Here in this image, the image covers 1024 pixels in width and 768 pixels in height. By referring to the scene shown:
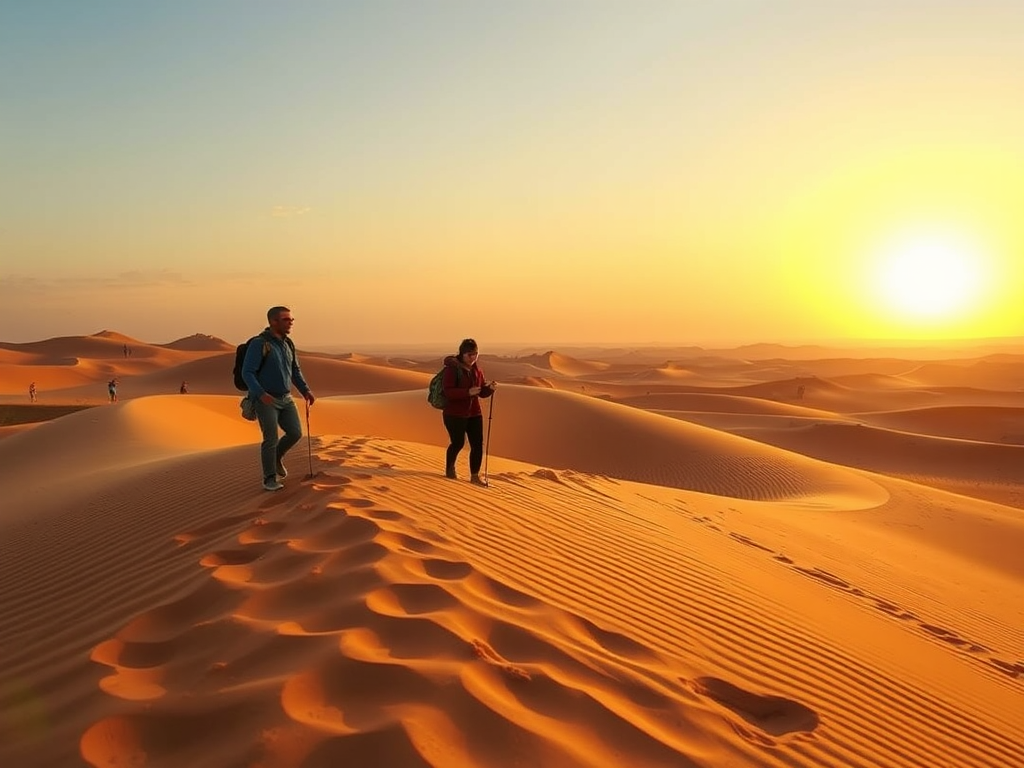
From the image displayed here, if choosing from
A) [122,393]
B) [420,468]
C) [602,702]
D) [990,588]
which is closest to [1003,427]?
[990,588]

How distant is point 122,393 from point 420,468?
1739 inches

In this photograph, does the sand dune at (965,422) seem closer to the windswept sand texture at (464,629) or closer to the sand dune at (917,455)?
the sand dune at (917,455)

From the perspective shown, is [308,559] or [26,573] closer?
[308,559]

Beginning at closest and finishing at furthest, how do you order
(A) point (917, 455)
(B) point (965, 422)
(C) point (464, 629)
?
(C) point (464, 629), (A) point (917, 455), (B) point (965, 422)

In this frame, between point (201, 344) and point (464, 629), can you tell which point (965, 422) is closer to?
point (464, 629)

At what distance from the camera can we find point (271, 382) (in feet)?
20.1

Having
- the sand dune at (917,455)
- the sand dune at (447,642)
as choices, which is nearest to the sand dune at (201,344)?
the sand dune at (917,455)

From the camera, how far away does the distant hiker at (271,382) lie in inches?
238

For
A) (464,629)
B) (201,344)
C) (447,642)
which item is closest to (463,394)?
(464,629)

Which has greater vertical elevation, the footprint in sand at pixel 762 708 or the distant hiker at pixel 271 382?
the distant hiker at pixel 271 382

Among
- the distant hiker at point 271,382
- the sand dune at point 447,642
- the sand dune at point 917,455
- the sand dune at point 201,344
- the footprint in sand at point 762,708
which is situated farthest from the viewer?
the sand dune at point 201,344

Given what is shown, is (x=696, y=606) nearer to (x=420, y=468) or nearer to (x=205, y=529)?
(x=205, y=529)

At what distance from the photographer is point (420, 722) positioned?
2557 millimetres

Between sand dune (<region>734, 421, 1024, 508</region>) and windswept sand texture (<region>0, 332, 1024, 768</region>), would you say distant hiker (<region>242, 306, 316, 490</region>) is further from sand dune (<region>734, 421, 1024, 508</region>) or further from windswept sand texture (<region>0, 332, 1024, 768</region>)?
sand dune (<region>734, 421, 1024, 508</region>)
